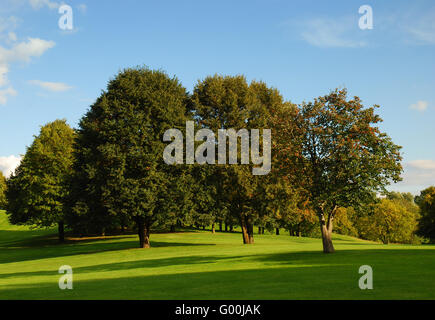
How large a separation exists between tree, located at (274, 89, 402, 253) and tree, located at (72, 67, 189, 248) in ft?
58.7

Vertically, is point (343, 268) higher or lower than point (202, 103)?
lower

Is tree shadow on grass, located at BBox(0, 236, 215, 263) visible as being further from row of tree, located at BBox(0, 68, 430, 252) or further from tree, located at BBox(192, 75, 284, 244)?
tree, located at BBox(192, 75, 284, 244)

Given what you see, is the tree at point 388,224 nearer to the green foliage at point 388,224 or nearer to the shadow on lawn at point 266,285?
the green foliage at point 388,224

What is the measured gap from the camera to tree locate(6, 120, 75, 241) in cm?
6412

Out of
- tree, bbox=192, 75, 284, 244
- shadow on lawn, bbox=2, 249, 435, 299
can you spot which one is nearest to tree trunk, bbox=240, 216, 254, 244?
tree, bbox=192, 75, 284, 244

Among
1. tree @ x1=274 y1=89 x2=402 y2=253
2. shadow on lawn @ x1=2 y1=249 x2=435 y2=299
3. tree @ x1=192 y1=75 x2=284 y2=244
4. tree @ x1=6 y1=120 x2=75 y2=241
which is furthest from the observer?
tree @ x1=6 y1=120 x2=75 y2=241

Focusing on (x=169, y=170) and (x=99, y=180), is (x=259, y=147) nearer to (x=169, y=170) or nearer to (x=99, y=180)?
(x=169, y=170)

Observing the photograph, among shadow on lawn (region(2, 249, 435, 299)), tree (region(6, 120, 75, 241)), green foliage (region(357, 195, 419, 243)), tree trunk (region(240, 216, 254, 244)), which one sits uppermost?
tree (region(6, 120, 75, 241))

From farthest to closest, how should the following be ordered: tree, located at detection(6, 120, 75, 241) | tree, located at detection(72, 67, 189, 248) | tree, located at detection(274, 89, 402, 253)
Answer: tree, located at detection(6, 120, 75, 241) < tree, located at detection(72, 67, 189, 248) < tree, located at detection(274, 89, 402, 253)

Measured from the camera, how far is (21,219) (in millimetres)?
66625

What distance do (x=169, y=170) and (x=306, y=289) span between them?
32.4 metres

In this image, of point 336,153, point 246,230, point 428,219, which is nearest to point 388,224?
point 428,219
